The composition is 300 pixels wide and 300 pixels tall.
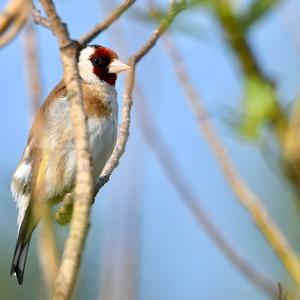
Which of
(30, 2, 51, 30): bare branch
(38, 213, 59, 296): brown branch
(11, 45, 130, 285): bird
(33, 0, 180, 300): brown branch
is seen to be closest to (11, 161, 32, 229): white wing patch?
(11, 45, 130, 285): bird

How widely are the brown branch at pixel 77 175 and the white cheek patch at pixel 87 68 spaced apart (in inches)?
80.4

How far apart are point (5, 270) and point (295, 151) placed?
2572mm

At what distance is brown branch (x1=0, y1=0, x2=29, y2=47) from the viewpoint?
4.89 ft

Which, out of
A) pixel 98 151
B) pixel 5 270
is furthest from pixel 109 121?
pixel 5 270

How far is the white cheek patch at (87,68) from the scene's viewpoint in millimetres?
3113

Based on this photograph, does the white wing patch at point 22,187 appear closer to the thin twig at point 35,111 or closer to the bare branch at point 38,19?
the thin twig at point 35,111

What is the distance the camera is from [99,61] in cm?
325

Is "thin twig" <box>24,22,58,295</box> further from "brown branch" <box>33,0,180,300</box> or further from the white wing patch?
the white wing patch

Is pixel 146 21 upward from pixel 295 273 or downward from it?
upward

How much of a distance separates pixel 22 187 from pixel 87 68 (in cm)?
76

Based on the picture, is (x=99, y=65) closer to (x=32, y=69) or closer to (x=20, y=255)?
(x=20, y=255)

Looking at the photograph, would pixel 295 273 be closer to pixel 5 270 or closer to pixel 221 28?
pixel 221 28

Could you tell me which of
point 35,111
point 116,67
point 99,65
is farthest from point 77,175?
point 99,65

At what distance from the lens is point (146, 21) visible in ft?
6.07
